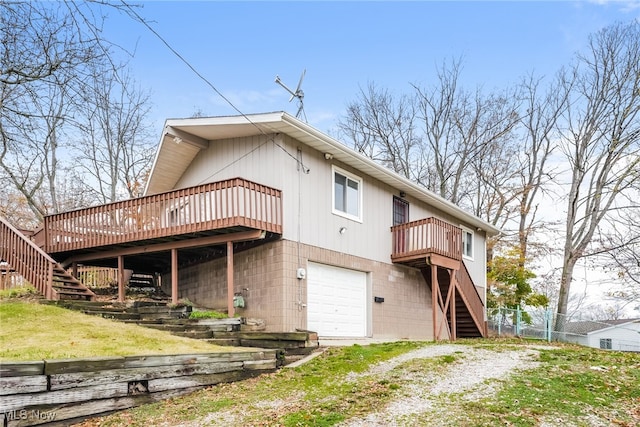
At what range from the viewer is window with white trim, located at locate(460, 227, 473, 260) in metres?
20.1

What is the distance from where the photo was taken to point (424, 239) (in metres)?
15.3

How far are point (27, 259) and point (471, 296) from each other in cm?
1301

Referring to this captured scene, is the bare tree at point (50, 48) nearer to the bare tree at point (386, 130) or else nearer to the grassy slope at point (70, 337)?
the grassy slope at point (70, 337)

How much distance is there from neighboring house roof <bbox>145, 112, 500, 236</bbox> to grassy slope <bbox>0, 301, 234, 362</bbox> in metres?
5.11

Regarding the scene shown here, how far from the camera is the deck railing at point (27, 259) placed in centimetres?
1242

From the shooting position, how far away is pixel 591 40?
25.7 m

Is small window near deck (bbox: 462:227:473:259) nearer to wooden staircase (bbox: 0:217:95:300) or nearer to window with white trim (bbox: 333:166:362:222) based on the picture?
window with white trim (bbox: 333:166:362:222)

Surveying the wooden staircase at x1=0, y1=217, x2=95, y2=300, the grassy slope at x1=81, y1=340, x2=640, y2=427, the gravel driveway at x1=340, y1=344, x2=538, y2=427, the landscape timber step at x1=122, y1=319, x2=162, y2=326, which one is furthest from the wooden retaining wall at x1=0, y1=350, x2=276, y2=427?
the wooden staircase at x1=0, y1=217, x2=95, y2=300

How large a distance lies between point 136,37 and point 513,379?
670cm

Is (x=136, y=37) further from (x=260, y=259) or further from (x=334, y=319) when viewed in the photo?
(x=334, y=319)

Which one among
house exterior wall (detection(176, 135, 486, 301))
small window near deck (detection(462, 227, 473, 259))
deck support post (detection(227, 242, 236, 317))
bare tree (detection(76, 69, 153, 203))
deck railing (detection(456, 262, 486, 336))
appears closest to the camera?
deck support post (detection(227, 242, 236, 317))

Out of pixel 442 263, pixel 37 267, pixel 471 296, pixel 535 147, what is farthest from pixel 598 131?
pixel 37 267

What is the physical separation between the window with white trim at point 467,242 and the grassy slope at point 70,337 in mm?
12821

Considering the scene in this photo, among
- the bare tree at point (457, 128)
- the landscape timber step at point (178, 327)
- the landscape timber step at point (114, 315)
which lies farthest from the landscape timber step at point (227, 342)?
the bare tree at point (457, 128)
